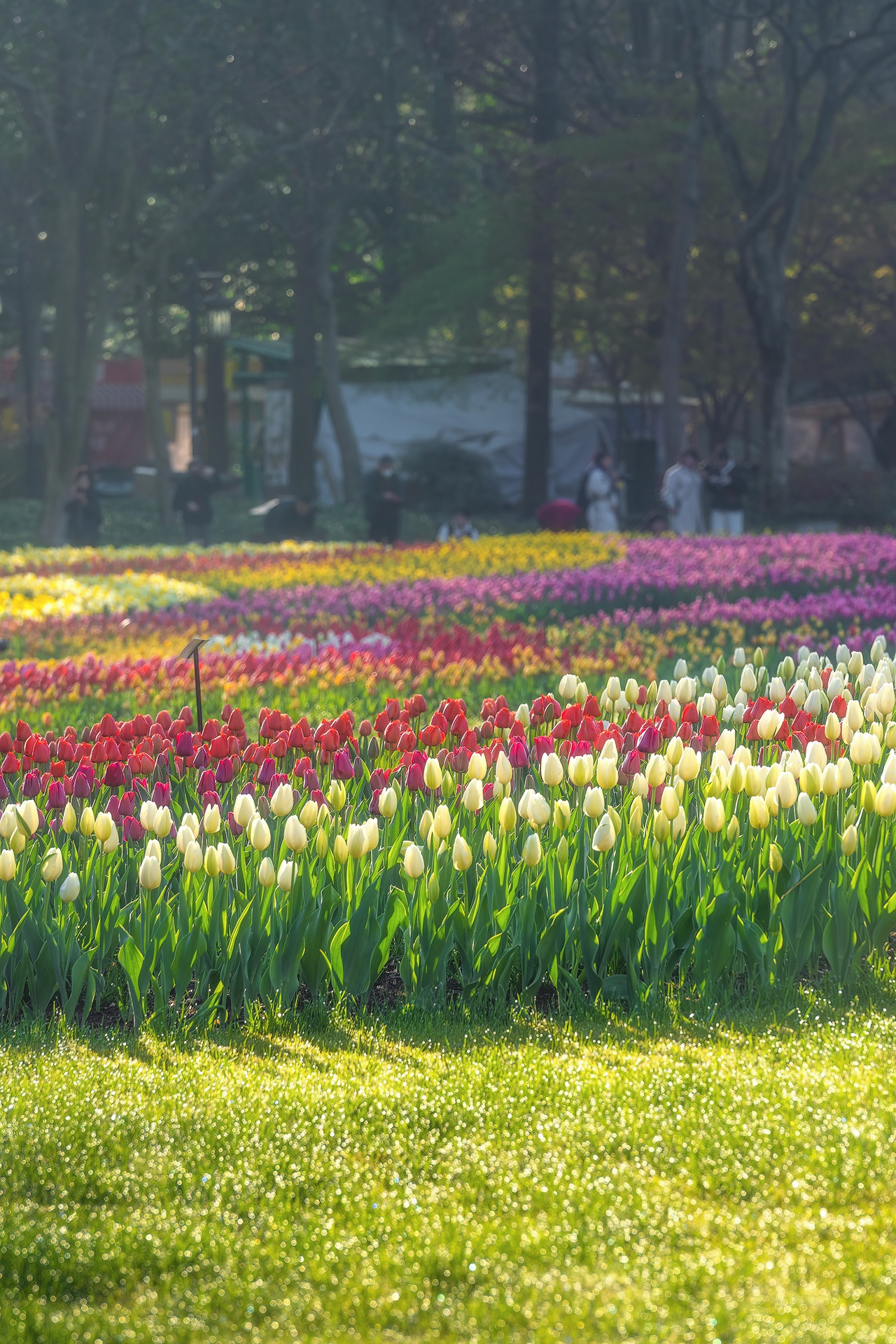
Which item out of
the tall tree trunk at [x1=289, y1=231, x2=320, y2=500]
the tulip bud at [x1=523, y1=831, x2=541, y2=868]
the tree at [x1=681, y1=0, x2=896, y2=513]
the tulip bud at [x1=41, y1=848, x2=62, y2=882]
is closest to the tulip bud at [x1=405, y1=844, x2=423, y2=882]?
the tulip bud at [x1=523, y1=831, x2=541, y2=868]

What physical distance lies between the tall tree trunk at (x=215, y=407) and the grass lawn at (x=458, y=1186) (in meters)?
43.7

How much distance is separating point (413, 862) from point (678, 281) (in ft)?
87.0

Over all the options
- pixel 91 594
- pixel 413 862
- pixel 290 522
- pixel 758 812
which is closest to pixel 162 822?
pixel 413 862

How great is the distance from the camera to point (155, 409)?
37.5m

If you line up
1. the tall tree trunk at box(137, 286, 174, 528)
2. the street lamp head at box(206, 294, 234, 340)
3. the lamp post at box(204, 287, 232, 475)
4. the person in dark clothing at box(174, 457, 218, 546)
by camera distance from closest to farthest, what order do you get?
the person in dark clothing at box(174, 457, 218, 546) → the street lamp head at box(206, 294, 234, 340) → the tall tree trunk at box(137, 286, 174, 528) → the lamp post at box(204, 287, 232, 475)

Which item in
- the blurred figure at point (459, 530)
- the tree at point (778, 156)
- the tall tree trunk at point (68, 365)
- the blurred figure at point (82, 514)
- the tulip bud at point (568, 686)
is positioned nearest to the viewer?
the tulip bud at point (568, 686)

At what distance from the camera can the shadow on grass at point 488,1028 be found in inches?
181

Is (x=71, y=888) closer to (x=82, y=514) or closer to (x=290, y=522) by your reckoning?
(x=290, y=522)

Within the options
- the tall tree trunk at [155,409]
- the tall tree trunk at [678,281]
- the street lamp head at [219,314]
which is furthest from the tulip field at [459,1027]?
the tall tree trunk at [155,409]

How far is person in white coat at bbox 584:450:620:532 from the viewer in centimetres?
2578

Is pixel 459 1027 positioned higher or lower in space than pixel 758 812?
lower

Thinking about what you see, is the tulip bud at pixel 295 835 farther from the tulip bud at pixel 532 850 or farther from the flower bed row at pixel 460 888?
the tulip bud at pixel 532 850

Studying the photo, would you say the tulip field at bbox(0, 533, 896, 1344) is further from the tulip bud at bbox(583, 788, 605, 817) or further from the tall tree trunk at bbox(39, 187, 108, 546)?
the tall tree trunk at bbox(39, 187, 108, 546)

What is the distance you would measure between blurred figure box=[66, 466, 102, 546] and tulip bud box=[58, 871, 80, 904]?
2502cm
